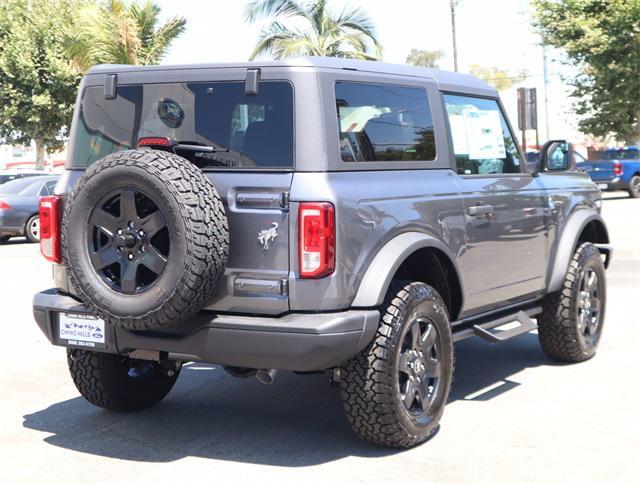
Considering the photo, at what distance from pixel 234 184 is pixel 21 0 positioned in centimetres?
3531

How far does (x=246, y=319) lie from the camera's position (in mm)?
4688

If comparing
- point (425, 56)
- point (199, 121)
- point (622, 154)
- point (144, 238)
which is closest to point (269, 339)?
point (144, 238)

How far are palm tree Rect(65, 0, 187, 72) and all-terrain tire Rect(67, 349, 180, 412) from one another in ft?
55.3

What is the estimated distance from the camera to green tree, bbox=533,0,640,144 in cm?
3462

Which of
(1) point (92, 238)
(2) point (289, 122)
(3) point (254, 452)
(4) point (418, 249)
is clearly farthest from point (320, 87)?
(3) point (254, 452)

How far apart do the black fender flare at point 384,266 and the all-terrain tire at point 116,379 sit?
168 cm

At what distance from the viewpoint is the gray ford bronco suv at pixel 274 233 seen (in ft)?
15.1

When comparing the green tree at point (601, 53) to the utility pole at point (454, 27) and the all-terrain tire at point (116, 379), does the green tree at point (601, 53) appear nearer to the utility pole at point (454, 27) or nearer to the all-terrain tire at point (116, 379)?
the utility pole at point (454, 27)

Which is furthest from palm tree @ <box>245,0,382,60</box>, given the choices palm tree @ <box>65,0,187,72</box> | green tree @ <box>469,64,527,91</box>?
green tree @ <box>469,64,527,91</box>

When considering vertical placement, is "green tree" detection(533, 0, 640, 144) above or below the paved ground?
above

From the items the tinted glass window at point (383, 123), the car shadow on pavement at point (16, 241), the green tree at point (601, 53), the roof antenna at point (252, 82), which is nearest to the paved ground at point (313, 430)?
the tinted glass window at point (383, 123)

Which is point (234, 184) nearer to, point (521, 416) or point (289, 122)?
point (289, 122)

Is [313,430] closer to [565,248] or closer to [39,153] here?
[565,248]

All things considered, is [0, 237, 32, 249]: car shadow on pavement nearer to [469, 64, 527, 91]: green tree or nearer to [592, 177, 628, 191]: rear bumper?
[592, 177, 628, 191]: rear bumper
